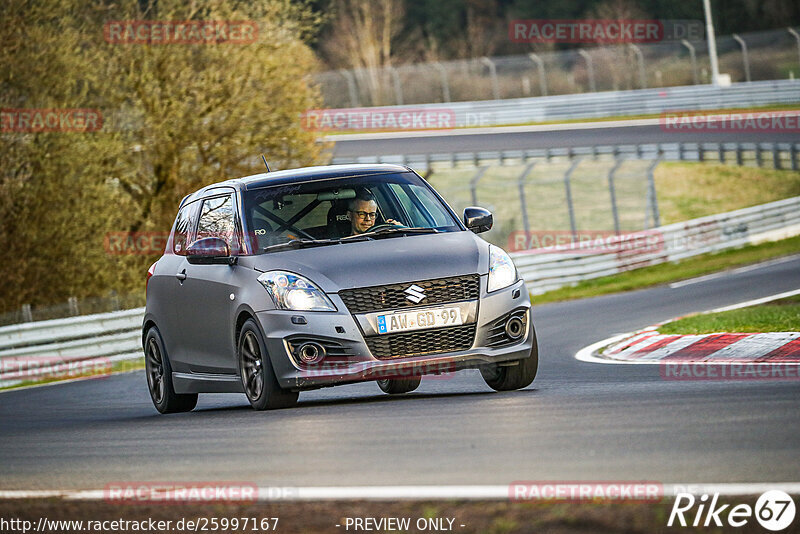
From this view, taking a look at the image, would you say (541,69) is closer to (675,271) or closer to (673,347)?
(675,271)

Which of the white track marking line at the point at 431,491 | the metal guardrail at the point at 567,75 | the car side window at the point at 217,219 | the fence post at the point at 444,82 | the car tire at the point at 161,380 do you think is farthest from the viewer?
the fence post at the point at 444,82

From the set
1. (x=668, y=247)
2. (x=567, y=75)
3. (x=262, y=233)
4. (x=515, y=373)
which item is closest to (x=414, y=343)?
(x=515, y=373)

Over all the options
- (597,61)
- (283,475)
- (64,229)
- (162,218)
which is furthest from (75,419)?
(597,61)

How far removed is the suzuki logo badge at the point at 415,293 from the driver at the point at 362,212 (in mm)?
1090

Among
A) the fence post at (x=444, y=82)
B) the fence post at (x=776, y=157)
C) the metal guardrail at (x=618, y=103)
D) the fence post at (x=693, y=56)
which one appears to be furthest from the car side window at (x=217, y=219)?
the fence post at (x=444, y=82)

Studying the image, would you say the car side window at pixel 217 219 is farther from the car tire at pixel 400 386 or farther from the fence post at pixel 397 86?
the fence post at pixel 397 86

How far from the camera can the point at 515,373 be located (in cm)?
987

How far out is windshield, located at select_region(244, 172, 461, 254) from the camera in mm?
10078

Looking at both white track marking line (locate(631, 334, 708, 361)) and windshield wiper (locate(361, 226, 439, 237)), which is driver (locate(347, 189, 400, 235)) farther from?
white track marking line (locate(631, 334, 708, 361))

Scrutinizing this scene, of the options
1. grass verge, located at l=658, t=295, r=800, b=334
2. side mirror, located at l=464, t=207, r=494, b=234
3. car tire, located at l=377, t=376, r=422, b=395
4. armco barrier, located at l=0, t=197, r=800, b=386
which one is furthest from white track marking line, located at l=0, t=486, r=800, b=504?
armco barrier, located at l=0, t=197, r=800, b=386

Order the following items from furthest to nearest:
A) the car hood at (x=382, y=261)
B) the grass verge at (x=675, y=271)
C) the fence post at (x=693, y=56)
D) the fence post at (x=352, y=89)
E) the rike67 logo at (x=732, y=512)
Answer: the fence post at (x=352, y=89)
the fence post at (x=693, y=56)
the grass verge at (x=675, y=271)
the car hood at (x=382, y=261)
the rike67 logo at (x=732, y=512)

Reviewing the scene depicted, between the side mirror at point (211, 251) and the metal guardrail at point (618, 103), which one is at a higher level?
the side mirror at point (211, 251)

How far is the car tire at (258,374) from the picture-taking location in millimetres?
9391

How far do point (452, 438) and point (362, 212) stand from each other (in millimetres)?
3443
